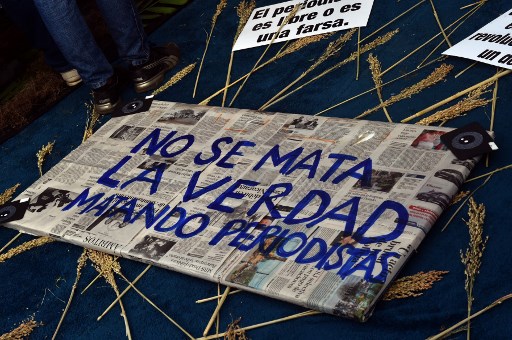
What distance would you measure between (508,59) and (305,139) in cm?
53

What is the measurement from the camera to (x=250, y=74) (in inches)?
82.5

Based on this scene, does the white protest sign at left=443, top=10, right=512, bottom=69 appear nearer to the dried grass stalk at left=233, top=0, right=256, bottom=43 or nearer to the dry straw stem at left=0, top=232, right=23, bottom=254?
the dried grass stalk at left=233, top=0, right=256, bottom=43

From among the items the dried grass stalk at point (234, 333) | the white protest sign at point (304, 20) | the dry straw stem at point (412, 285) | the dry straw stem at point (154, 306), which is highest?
the white protest sign at point (304, 20)

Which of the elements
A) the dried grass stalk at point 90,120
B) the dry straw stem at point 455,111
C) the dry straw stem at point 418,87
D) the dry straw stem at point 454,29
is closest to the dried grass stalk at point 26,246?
the dried grass stalk at point 90,120

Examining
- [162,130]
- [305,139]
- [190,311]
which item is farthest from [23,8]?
[190,311]

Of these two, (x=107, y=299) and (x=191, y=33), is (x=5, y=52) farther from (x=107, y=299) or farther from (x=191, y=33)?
(x=107, y=299)

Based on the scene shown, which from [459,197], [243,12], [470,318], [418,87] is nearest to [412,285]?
[470,318]

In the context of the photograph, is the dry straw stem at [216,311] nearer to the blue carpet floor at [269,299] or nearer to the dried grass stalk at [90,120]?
the blue carpet floor at [269,299]

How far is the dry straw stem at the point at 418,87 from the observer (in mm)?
1733

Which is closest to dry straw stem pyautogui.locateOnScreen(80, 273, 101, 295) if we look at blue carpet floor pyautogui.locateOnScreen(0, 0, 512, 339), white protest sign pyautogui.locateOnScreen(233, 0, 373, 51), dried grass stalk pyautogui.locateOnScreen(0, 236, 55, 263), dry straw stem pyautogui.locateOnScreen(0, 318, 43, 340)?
blue carpet floor pyautogui.locateOnScreen(0, 0, 512, 339)

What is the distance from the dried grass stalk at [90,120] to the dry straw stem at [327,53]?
0.55 metres

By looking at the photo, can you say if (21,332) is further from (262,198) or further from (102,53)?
(102,53)

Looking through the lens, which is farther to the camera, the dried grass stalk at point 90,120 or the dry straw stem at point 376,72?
the dried grass stalk at point 90,120

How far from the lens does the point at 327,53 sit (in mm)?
2037
